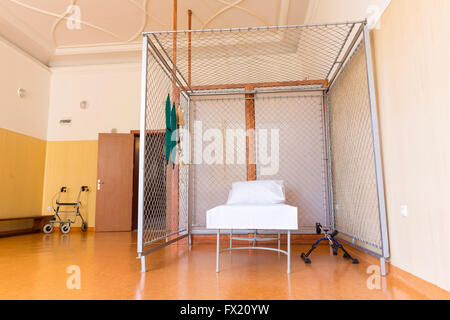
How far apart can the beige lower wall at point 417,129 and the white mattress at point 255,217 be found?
0.87 m

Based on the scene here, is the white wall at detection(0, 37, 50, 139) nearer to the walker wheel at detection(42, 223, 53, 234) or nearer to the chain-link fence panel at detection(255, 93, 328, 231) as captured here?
the walker wheel at detection(42, 223, 53, 234)

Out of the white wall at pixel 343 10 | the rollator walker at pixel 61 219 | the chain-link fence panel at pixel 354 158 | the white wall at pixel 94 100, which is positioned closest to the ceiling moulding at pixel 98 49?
the white wall at pixel 94 100

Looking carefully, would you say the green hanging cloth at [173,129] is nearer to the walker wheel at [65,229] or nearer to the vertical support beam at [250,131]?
the vertical support beam at [250,131]

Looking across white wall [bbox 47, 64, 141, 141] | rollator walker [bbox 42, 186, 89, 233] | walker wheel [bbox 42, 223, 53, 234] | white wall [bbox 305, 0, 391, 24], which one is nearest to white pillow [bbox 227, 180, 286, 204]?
white wall [bbox 305, 0, 391, 24]

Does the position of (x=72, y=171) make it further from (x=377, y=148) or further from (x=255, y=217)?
(x=377, y=148)

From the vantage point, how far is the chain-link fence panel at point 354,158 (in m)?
2.93

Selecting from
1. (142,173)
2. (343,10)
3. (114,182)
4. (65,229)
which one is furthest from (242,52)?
(65,229)

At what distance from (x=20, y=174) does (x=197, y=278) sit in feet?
19.0

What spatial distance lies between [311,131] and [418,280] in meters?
2.68

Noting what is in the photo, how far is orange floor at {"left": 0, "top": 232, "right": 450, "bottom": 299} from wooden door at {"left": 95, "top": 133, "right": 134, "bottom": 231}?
2843mm

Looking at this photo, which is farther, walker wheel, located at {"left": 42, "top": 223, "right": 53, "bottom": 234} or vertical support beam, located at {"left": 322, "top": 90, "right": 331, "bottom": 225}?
walker wheel, located at {"left": 42, "top": 223, "right": 53, "bottom": 234}

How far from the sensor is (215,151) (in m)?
4.57

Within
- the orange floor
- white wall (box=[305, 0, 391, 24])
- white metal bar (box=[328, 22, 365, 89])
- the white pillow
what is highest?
white wall (box=[305, 0, 391, 24])

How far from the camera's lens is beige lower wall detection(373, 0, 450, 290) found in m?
1.84
